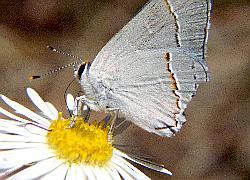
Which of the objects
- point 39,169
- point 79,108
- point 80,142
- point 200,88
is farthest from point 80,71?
point 200,88

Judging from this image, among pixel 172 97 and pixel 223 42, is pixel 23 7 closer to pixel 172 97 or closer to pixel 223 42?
pixel 223 42

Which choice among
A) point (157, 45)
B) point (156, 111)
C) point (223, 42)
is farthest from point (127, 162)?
point (223, 42)

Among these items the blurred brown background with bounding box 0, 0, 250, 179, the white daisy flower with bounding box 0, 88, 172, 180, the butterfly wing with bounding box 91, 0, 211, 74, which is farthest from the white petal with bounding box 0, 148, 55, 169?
the blurred brown background with bounding box 0, 0, 250, 179

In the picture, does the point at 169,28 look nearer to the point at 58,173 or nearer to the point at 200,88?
the point at 58,173

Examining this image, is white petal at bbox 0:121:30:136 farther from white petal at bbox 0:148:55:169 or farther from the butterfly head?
the butterfly head

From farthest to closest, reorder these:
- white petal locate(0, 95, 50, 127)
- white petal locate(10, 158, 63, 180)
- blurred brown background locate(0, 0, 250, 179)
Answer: blurred brown background locate(0, 0, 250, 179) → white petal locate(0, 95, 50, 127) → white petal locate(10, 158, 63, 180)

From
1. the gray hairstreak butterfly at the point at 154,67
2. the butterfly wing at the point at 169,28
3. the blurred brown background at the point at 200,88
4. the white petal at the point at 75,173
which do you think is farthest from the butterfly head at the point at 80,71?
the blurred brown background at the point at 200,88

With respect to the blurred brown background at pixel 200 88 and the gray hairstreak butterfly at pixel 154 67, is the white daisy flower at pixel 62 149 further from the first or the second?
the blurred brown background at pixel 200 88

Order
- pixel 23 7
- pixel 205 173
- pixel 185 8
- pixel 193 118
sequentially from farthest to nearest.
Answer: pixel 23 7
pixel 193 118
pixel 205 173
pixel 185 8
